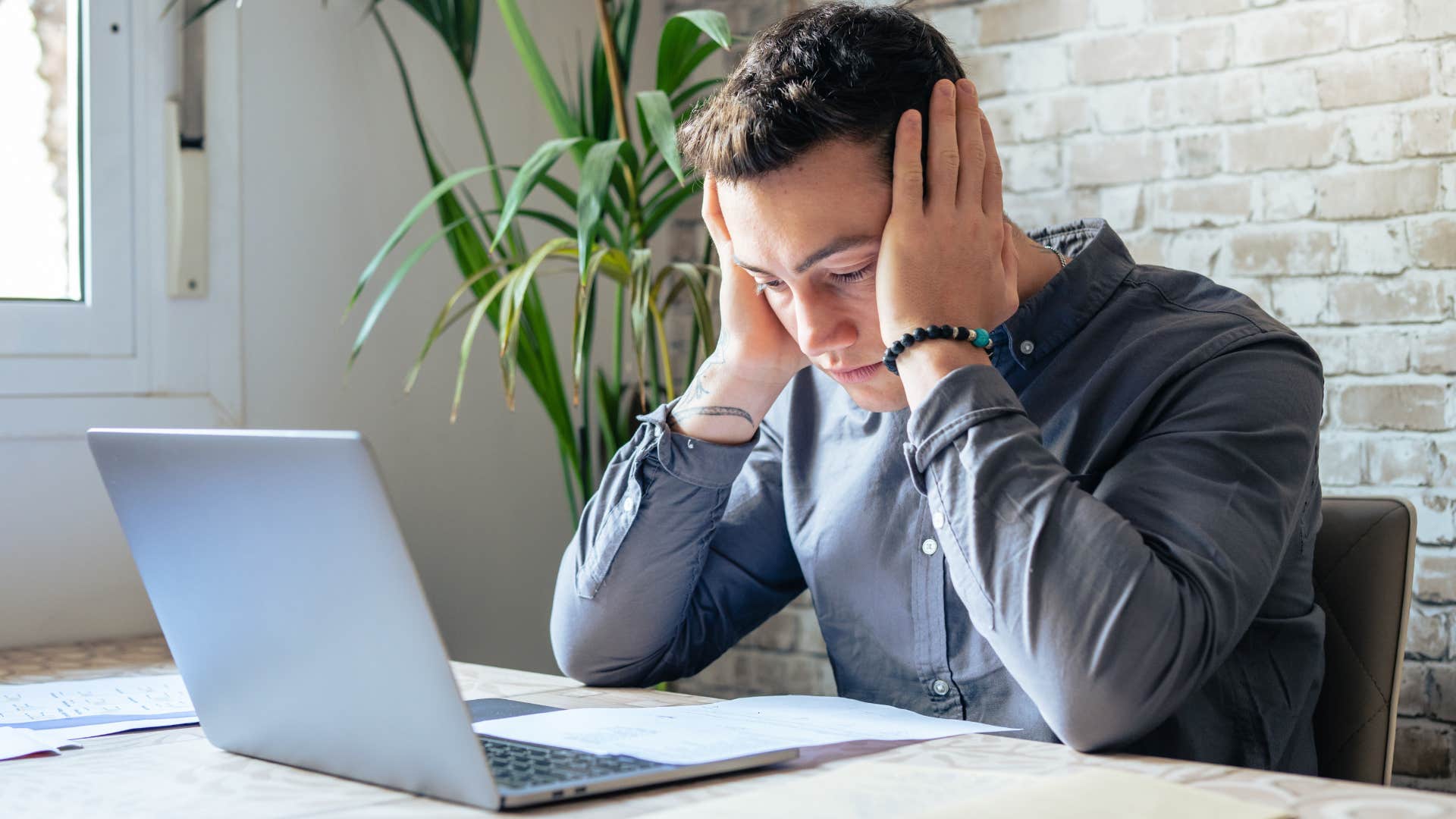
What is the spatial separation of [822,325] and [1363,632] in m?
0.57

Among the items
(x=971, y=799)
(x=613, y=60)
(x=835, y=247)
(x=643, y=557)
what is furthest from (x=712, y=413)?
(x=613, y=60)

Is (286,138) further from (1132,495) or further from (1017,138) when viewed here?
(1132,495)

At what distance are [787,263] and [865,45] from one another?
221 mm

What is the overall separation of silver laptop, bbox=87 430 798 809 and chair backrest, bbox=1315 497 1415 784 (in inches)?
23.8

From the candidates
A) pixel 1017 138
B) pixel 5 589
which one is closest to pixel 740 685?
pixel 1017 138

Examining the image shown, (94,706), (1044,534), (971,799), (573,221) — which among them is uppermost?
(573,221)

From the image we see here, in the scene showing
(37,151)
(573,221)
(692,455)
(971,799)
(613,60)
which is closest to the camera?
(971,799)

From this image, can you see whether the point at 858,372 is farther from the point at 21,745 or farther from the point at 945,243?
the point at 21,745

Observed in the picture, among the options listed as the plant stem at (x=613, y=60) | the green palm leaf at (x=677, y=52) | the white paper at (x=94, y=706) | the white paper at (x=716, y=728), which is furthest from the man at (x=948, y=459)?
the plant stem at (x=613, y=60)

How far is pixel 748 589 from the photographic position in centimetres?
160

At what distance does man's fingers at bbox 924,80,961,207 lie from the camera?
4.10 ft

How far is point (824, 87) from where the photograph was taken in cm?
126

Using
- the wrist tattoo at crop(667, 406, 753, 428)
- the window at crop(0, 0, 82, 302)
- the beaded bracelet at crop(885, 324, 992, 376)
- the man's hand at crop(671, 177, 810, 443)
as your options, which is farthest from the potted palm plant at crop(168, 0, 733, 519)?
the beaded bracelet at crop(885, 324, 992, 376)

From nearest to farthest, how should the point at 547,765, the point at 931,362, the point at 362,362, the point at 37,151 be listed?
the point at 547,765, the point at 931,362, the point at 37,151, the point at 362,362
